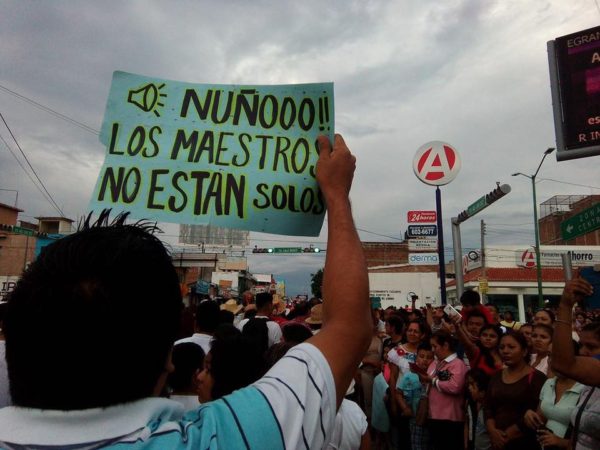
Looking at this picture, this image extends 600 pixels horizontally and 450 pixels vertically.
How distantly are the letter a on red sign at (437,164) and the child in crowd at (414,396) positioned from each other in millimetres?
3609

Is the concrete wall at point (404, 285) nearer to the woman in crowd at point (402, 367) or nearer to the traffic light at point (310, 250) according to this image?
the traffic light at point (310, 250)

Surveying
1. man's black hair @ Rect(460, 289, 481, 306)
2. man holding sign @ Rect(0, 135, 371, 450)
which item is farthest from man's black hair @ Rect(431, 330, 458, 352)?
man holding sign @ Rect(0, 135, 371, 450)

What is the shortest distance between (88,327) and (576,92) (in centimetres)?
840

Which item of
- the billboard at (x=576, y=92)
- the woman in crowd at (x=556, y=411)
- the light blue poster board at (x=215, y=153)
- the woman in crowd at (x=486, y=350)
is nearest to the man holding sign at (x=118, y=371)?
the light blue poster board at (x=215, y=153)

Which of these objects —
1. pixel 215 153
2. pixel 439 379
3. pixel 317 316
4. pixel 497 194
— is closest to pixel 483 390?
pixel 439 379

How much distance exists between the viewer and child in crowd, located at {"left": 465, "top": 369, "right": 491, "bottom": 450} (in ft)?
15.0

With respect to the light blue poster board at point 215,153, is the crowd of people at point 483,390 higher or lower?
lower

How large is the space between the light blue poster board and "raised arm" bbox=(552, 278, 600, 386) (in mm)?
1814

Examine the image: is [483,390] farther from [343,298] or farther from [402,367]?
[343,298]

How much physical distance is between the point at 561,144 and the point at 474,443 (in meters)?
4.98

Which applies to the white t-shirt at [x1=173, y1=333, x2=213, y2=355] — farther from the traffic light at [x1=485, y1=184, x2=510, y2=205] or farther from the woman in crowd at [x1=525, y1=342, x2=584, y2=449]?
the traffic light at [x1=485, y1=184, x2=510, y2=205]

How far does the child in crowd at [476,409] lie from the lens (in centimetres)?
457

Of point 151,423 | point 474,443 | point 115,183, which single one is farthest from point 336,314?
point 474,443

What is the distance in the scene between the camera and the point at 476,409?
5148mm
